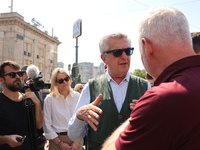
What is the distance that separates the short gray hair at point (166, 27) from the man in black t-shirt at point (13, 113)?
89.3 inches

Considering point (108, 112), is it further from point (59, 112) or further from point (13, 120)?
point (59, 112)

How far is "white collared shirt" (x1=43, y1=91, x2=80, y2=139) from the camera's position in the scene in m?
3.34

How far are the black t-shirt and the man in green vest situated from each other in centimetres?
122

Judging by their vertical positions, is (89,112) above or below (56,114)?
above

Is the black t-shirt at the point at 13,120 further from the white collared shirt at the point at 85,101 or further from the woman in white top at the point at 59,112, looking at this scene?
the white collared shirt at the point at 85,101

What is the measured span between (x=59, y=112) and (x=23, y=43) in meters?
27.3

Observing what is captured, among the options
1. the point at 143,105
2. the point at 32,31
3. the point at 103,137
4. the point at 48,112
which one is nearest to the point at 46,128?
the point at 48,112

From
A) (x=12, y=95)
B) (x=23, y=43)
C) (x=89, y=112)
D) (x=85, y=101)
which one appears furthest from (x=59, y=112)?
(x=23, y=43)

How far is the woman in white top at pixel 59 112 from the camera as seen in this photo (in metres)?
3.29

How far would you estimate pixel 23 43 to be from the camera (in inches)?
1098

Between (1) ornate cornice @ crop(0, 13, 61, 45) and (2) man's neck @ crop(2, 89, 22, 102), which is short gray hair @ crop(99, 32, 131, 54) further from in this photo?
(1) ornate cornice @ crop(0, 13, 61, 45)

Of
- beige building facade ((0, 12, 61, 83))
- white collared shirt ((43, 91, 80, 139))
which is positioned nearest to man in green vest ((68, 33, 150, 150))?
white collared shirt ((43, 91, 80, 139))

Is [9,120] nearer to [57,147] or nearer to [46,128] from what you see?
[46,128]

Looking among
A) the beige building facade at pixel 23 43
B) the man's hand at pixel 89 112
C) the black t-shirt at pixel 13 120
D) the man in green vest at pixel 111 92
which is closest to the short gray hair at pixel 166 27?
the man's hand at pixel 89 112
